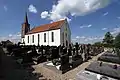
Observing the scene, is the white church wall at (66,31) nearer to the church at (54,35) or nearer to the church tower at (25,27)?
the church at (54,35)

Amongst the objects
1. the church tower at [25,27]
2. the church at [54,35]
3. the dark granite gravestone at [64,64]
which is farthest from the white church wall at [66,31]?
the dark granite gravestone at [64,64]

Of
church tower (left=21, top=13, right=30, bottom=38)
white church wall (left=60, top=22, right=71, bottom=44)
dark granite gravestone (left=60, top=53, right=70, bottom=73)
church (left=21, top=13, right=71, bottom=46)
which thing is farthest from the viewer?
church tower (left=21, top=13, right=30, bottom=38)

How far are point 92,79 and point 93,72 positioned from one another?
24.0 inches

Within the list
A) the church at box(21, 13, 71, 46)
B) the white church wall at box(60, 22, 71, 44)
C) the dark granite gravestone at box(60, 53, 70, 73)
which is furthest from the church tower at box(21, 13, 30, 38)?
the dark granite gravestone at box(60, 53, 70, 73)

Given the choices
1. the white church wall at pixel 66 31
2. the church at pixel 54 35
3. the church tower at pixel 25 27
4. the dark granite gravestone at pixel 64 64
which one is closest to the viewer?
the dark granite gravestone at pixel 64 64

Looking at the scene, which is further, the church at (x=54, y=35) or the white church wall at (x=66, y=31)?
the white church wall at (x=66, y=31)

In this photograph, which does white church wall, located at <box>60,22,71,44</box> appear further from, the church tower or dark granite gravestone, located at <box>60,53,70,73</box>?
dark granite gravestone, located at <box>60,53,70,73</box>

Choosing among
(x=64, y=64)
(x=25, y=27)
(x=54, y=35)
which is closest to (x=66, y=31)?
(x=54, y=35)

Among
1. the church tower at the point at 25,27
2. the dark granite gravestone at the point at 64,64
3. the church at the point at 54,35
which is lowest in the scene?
the dark granite gravestone at the point at 64,64

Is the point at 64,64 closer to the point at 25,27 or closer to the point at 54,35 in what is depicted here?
the point at 54,35

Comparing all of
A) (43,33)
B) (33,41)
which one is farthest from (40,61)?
(33,41)

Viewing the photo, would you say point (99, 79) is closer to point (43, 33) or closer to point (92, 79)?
point (92, 79)

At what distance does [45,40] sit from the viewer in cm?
4847

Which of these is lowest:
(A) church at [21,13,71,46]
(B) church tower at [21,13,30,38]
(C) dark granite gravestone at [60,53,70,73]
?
(C) dark granite gravestone at [60,53,70,73]
